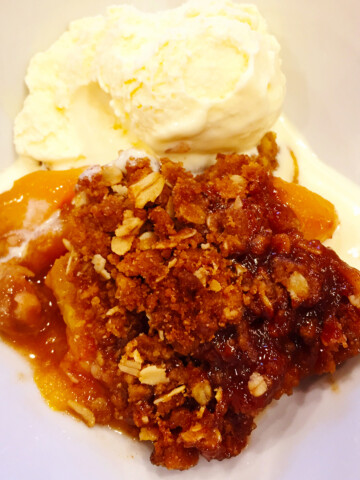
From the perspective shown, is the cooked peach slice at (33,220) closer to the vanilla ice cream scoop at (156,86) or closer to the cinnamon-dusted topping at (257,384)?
the vanilla ice cream scoop at (156,86)

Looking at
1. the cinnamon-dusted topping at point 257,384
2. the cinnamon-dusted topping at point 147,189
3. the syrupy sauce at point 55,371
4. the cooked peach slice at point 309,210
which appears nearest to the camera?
the cinnamon-dusted topping at point 257,384

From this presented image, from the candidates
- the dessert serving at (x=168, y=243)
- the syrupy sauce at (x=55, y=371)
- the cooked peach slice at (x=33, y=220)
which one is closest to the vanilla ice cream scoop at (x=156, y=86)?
the dessert serving at (x=168, y=243)

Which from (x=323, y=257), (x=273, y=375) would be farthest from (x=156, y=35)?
(x=273, y=375)

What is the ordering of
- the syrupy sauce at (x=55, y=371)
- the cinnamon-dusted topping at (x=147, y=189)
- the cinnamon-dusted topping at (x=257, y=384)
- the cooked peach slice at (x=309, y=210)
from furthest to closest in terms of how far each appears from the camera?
the cooked peach slice at (x=309, y=210) < the syrupy sauce at (x=55, y=371) < the cinnamon-dusted topping at (x=147, y=189) < the cinnamon-dusted topping at (x=257, y=384)

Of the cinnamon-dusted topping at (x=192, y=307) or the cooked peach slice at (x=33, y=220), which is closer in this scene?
the cinnamon-dusted topping at (x=192, y=307)

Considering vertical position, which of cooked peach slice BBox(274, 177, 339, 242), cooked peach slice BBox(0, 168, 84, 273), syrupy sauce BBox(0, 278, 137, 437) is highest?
cooked peach slice BBox(274, 177, 339, 242)

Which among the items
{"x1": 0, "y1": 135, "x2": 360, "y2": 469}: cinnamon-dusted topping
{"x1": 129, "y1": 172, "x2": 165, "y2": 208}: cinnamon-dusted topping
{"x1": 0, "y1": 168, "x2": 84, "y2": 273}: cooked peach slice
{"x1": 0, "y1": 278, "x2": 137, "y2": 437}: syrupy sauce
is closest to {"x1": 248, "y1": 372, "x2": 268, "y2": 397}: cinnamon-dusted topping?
{"x1": 0, "y1": 135, "x2": 360, "y2": 469}: cinnamon-dusted topping

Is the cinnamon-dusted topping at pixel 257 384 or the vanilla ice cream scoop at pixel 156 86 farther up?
the vanilla ice cream scoop at pixel 156 86

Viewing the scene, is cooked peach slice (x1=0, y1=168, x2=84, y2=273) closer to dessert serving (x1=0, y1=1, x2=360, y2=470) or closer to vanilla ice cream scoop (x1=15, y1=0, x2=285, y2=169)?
dessert serving (x1=0, y1=1, x2=360, y2=470)

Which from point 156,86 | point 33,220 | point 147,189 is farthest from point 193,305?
point 156,86
